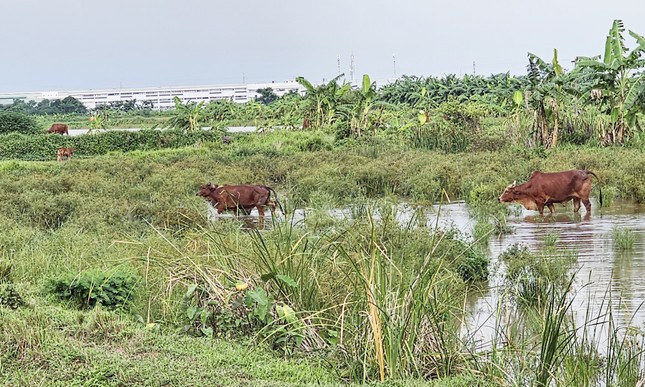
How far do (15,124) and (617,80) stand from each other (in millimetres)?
28591

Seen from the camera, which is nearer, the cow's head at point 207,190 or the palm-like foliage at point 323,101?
the cow's head at point 207,190

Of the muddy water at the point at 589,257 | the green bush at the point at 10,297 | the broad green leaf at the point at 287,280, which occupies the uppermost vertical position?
the broad green leaf at the point at 287,280

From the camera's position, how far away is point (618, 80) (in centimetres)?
2431

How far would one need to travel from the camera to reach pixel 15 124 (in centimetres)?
4116

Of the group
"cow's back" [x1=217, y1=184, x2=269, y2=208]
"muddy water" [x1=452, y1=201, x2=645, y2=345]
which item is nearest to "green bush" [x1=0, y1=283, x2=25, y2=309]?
"muddy water" [x1=452, y1=201, x2=645, y2=345]

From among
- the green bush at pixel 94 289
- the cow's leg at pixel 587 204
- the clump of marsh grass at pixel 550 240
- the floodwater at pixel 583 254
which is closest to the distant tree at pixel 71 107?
the floodwater at pixel 583 254

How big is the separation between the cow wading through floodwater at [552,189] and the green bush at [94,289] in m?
9.21

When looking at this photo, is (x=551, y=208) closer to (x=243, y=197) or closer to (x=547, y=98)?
(x=243, y=197)

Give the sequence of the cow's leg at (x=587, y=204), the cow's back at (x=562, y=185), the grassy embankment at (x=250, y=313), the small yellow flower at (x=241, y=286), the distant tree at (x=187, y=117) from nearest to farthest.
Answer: the grassy embankment at (x=250, y=313)
the small yellow flower at (x=241, y=286)
the cow's back at (x=562, y=185)
the cow's leg at (x=587, y=204)
the distant tree at (x=187, y=117)

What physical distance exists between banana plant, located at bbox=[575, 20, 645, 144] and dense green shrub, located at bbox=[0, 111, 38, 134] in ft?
89.2

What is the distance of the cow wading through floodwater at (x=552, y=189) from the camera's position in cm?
1485

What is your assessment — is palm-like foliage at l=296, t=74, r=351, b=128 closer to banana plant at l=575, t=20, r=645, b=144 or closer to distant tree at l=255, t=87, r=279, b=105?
banana plant at l=575, t=20, r=645, b=144

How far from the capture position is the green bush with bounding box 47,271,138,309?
7.06 meters

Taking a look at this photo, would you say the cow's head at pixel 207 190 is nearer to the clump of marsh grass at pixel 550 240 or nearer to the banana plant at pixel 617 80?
the clump of marsh grass at pixel 550 240
